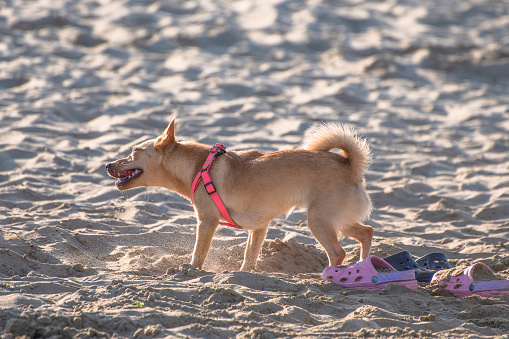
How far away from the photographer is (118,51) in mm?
13039

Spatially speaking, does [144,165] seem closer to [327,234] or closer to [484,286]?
[327,234]

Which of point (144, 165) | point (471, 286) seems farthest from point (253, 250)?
point (471, 286)

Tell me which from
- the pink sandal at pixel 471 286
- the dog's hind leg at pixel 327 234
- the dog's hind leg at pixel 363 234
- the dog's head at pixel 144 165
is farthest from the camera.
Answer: the dog's head at pixel 144 165

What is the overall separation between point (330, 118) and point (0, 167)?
562cm

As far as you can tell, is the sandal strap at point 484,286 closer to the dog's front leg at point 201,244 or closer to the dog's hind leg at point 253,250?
the dog's hind leg at point 253,250

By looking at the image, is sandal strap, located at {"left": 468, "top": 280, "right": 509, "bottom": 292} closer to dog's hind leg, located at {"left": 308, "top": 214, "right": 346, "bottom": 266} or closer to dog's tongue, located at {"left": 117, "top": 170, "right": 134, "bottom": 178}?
dog's hind leg, located at {"left": 308, "top": 214, "right": 346, "bottom": 266}

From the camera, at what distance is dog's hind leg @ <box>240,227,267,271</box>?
211 inches

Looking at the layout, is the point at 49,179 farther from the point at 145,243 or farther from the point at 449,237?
the point at 449,237

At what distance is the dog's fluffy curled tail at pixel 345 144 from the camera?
5.22 m

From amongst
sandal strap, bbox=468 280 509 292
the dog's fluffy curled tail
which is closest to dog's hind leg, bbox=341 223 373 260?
the dog's fluffy curled tail

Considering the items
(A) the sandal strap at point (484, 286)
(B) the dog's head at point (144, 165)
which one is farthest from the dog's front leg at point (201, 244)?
(A) the sandal strap at point (484, 286)

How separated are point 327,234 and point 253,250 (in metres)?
0.79

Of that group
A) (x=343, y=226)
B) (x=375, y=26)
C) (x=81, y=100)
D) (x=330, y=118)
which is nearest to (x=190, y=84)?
(x=81, y=100)

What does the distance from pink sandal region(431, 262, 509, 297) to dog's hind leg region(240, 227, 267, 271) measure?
1707mm
